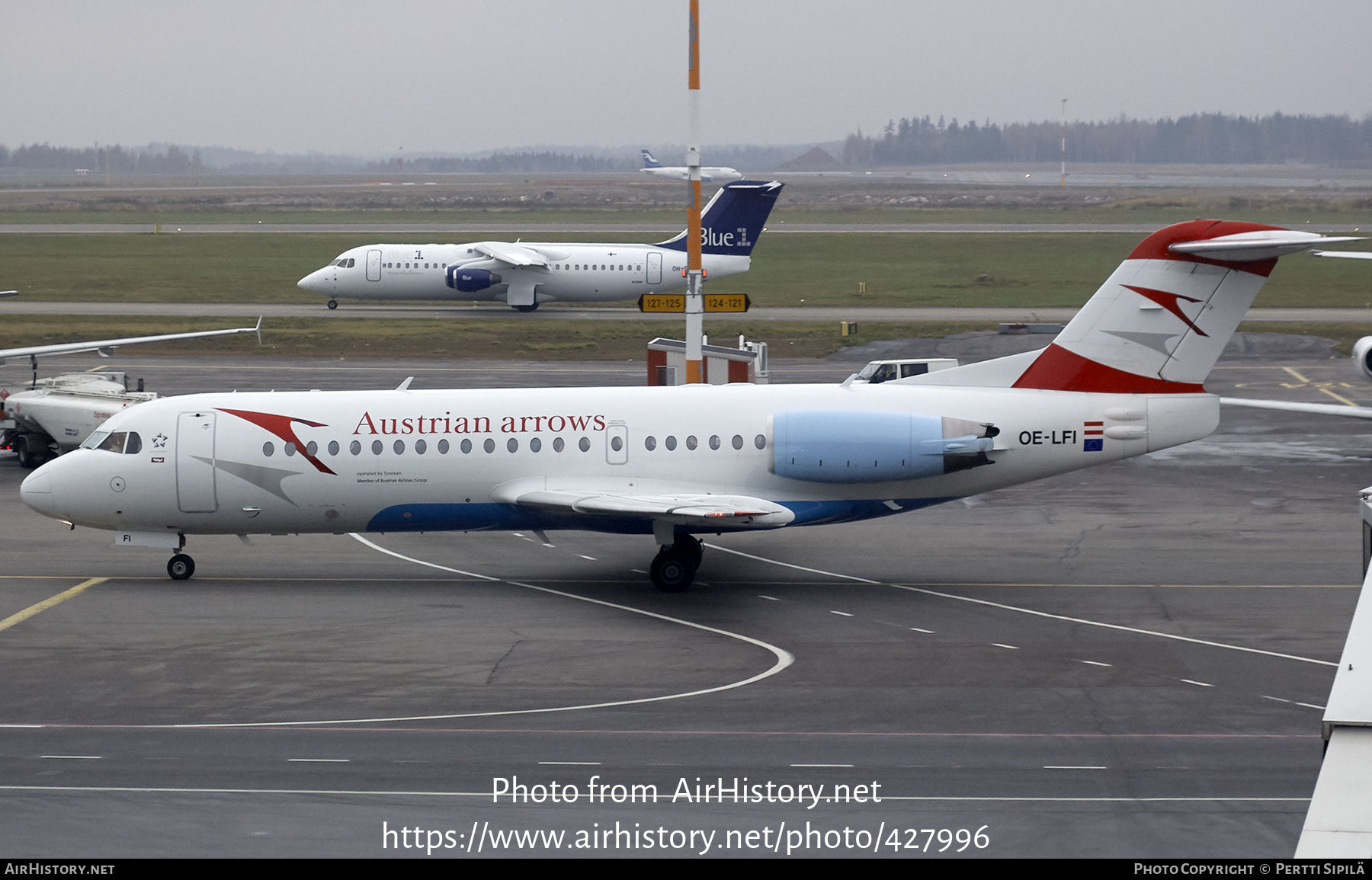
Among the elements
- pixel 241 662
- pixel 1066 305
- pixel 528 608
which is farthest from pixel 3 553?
pixel 1066 305

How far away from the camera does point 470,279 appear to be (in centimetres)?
6775

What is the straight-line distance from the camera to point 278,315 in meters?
66.0

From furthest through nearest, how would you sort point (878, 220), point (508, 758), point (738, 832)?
1. point (878, 220)
2. point (508, 758)
3. point (738, 832)

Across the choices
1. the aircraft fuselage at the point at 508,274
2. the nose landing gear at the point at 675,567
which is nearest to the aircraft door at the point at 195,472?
the nose landing gear at the point at 675,567

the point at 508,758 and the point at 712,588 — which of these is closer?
the point at 508,758

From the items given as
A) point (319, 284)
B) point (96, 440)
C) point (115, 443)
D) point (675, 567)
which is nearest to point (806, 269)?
point (319, 284)

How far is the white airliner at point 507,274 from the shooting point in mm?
68000

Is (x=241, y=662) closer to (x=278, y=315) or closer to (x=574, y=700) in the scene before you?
(x=574, y=700)

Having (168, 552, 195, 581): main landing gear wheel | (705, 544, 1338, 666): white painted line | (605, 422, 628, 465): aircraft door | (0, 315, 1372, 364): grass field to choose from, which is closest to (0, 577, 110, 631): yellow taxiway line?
(168, 552, 195, 581): main landing gear wheel

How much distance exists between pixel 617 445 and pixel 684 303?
7.99m

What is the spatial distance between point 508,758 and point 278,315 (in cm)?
5317

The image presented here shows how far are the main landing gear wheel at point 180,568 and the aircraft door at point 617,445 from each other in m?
8.33

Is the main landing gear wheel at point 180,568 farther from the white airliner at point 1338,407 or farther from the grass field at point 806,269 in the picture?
the grass field at point 806,269

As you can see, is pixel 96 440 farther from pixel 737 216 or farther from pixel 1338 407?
pixel 737 216
